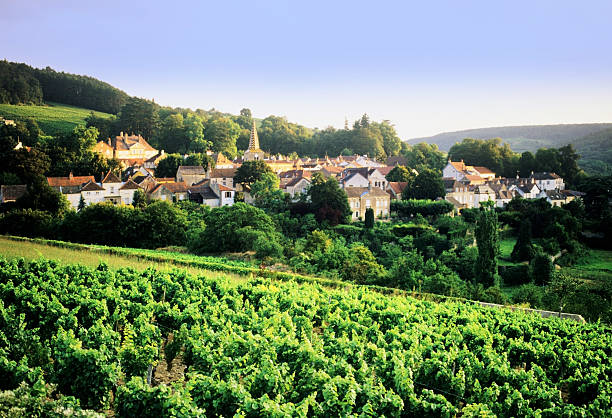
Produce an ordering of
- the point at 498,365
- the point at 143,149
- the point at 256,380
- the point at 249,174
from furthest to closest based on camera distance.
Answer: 1. the point at 143,149
2. the point at 249,174
3. the point at 498,365
4. the point at 256,380

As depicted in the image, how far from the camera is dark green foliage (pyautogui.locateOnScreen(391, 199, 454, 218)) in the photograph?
5406 cm

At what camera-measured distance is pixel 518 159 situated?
83750 millimetres

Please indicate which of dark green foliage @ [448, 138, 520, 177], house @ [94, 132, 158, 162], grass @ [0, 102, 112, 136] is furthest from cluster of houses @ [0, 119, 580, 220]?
grass @ [0, 102, 112, 136]

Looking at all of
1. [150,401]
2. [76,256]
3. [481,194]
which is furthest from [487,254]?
[481,194]

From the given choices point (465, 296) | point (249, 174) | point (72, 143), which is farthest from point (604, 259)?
point (72, 143)

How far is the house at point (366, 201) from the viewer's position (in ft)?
175

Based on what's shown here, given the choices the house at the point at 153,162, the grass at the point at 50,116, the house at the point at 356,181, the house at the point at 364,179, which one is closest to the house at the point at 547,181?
the house at the point at 364,179

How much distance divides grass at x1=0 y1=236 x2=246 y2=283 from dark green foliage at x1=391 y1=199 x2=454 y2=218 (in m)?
30.6

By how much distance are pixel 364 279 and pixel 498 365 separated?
57.9 feet

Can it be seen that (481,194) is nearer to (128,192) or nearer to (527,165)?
(527,165)

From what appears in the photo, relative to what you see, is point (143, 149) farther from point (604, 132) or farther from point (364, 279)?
point (604, 132)

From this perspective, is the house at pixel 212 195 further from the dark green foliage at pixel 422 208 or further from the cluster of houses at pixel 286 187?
the dark green foliage at pixel 422 208

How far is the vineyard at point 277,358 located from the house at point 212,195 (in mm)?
37593

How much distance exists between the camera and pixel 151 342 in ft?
45.7
